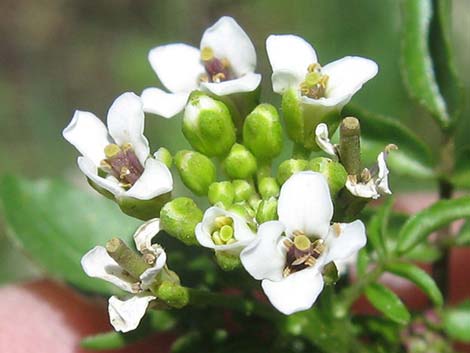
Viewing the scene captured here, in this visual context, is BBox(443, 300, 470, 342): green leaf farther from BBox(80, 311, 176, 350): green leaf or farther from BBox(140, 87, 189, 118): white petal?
BBox(140, 87, 189, 118): white petal

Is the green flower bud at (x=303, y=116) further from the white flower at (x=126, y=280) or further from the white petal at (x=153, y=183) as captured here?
the white flower at (x=126, y=280)

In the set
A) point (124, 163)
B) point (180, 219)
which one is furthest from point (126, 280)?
point (124, 163)

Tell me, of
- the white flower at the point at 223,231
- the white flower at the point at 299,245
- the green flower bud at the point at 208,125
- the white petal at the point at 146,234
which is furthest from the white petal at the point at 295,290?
the green flower bud at the point at 208,125

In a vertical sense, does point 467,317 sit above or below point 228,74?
below

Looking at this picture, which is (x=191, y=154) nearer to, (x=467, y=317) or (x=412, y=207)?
(x=467, y=317)

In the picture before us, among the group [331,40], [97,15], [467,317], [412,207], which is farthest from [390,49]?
[97,15]
